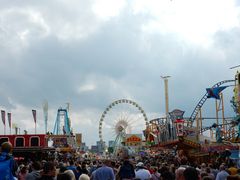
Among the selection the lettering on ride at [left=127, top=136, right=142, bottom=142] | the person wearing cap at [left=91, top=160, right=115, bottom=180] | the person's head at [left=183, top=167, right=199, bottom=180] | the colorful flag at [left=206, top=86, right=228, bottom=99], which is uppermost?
the colorful flag at [left=206, top=86, right=228, bottom=99]

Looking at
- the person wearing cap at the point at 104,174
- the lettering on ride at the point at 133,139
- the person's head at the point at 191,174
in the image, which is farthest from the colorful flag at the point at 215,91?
the lettering on ride at the point at 133,139

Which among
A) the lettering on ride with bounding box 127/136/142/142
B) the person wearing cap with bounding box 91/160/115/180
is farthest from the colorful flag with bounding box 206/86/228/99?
the lettering on ride with bounding box 127/136/142/142

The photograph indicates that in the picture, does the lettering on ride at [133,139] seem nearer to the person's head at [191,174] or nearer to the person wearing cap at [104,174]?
the person wearing cap at [104,174]

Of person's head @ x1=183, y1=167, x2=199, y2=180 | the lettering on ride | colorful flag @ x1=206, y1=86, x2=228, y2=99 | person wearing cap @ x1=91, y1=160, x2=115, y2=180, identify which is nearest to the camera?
person's head @ x1=183, y1=167, x2=199, y2=180

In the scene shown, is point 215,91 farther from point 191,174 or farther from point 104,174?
point 191,174

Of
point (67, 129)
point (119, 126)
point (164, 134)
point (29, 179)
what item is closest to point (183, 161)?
point (29, 179)

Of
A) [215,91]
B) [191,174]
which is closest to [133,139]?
[215,91]

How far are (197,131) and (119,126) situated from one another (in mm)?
40465

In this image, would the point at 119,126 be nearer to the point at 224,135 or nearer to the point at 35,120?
the point at 35,120

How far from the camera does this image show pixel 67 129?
9888 centimetres

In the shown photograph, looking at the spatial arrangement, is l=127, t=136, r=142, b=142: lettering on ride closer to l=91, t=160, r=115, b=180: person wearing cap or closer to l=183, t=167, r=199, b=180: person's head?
l=91, t=160, r=115, b=180: person wearing cap

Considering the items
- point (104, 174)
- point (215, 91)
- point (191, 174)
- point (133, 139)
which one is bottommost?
point (104, 174)

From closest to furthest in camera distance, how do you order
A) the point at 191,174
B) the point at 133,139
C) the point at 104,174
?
the point at 191,174, the point at 104,174, the point at 133,139

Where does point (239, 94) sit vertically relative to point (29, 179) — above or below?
above
